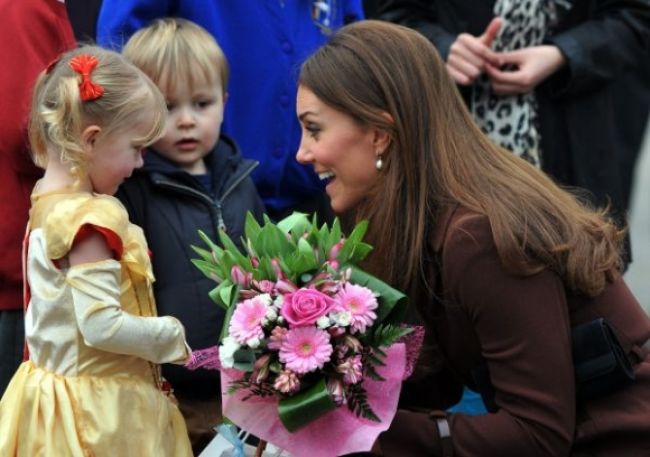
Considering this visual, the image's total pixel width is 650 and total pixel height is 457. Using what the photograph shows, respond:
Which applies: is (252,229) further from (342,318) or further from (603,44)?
(603,44)

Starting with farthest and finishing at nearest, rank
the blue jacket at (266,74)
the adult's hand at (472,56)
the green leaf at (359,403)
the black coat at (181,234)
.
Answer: the adult's hand at (472,56) < the blue jacket at (266,74) < the black coat at (181,234) < the green leaf at (359,403)

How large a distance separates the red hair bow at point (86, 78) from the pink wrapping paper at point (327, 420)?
0.76 meters

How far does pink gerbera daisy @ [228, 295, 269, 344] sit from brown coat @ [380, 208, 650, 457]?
0.50 m

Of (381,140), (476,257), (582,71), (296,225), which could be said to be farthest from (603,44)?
(296,225)

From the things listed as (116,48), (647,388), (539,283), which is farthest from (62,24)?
(647,388)

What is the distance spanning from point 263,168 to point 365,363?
1.35 metres

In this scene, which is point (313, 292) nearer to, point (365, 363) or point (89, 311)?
point (365, 363)

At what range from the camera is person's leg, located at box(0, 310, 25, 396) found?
3.36 m

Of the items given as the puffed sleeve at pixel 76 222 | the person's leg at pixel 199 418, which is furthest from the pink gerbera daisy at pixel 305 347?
the person's leg at pixel 199 418

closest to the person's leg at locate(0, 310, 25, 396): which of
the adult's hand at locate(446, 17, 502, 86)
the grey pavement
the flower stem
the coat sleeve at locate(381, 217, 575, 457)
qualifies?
the flower stem

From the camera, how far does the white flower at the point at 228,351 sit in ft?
8.61

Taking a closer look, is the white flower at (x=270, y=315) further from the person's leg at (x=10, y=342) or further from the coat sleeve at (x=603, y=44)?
the coat sleeve at (x=603, y=44)

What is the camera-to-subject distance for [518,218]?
2.83 metres

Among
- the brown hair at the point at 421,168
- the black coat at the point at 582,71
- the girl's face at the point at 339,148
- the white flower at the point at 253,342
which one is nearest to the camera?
the white flower at the point at 253,342
